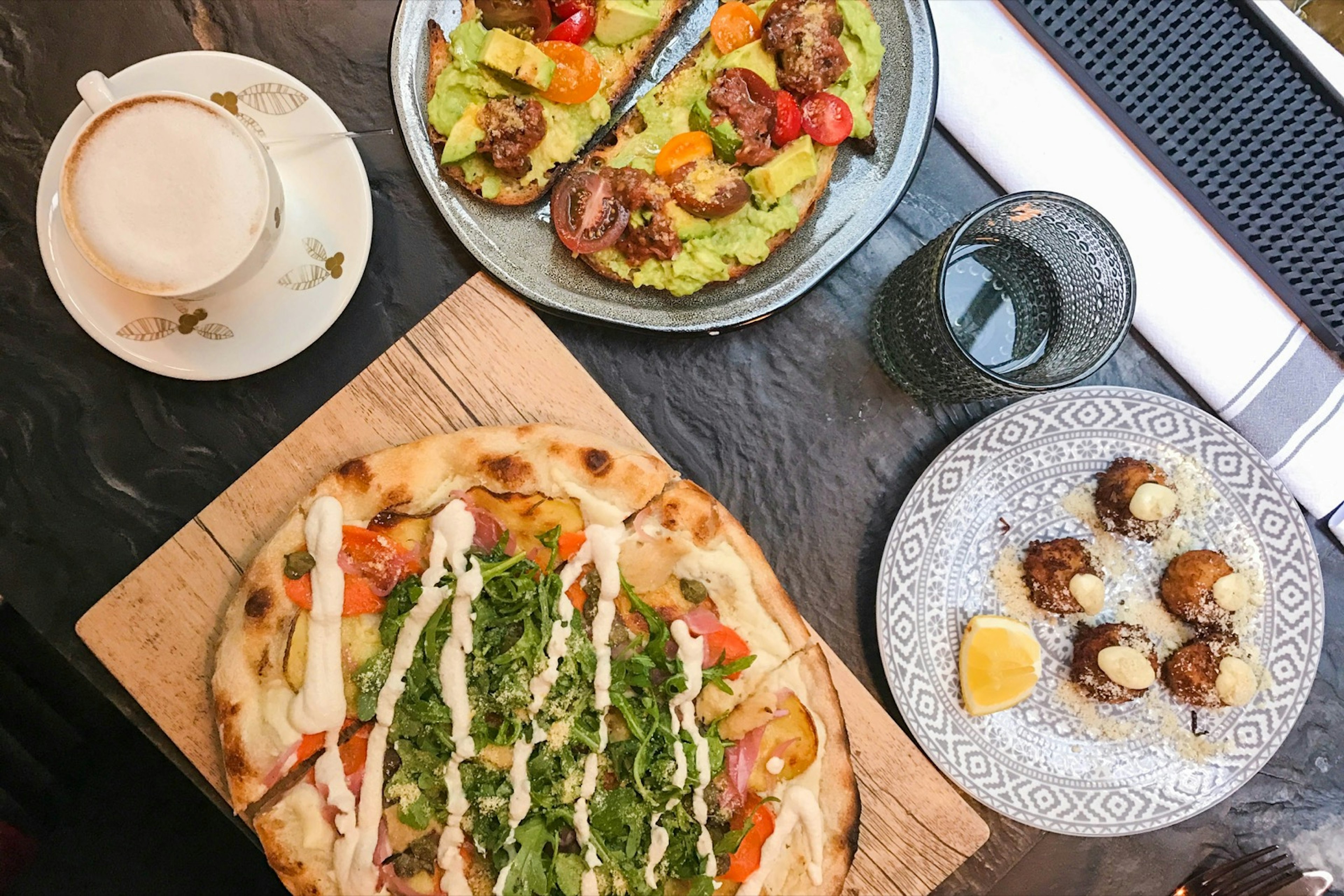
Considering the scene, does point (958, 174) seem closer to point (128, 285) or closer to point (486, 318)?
point (486, 318)

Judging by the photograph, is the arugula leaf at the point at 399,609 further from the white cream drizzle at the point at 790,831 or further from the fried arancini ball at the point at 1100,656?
the fried arancini ball at the point at 1100,656

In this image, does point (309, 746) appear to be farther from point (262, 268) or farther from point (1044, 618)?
point (1044, 618)

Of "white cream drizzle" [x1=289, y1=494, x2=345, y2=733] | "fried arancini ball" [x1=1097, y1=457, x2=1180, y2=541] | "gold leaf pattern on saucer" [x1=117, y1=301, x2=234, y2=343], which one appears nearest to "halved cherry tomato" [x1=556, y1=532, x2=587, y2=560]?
"white cream drizzle" [x1=289, y1=494, x2=345, y2=733]

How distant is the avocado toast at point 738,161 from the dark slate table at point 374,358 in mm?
315

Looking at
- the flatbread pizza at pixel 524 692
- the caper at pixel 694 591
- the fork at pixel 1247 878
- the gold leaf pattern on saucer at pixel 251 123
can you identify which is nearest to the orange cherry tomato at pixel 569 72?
the gold leaf pattern on saucer at pixel 251 123

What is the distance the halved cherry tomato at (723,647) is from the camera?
255 cm

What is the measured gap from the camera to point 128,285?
7.91 feet

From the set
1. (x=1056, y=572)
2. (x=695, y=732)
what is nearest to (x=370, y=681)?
(x=695, y=732)

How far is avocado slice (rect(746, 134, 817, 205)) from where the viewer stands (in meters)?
2.73

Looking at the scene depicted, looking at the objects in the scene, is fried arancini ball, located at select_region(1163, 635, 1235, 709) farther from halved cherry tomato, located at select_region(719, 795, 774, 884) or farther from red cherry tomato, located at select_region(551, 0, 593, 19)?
red cherry tomato, located at select_region(551, 0, 593, 19)

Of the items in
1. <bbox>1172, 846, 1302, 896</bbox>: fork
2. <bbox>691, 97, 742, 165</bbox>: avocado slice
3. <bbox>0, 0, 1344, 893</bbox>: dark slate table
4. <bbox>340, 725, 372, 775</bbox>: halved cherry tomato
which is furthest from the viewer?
<bbox>1172, 846, 1302, 896</bbox>: fork

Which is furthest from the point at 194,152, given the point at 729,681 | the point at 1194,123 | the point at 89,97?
the point at 1194,123

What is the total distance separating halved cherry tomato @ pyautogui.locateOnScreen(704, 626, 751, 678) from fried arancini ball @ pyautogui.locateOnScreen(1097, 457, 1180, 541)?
1.26 meters

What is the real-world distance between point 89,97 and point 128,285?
52cm
